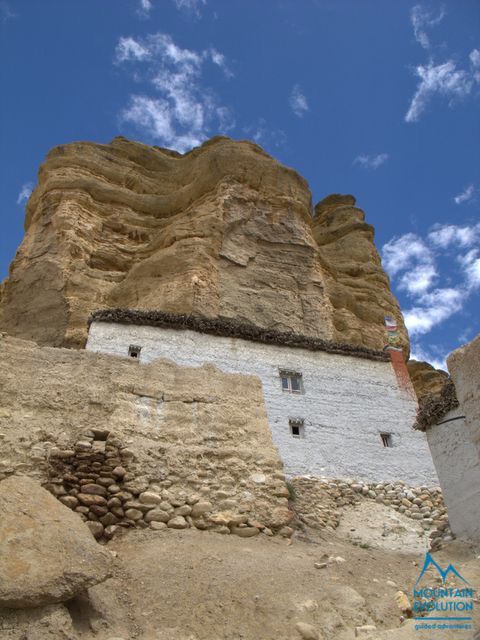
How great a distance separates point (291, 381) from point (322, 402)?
97 centimetres

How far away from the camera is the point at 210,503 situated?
416 inches

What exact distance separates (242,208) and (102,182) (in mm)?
7129

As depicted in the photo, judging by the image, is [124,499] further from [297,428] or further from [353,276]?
[353,276]

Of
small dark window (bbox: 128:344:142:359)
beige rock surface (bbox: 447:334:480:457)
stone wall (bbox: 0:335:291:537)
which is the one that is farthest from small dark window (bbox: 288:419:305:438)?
beige rock surface (bbox: 447:334:480:457)

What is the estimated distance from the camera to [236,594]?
7773mm

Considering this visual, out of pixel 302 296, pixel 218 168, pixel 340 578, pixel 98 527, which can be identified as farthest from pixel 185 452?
pixel 218 168

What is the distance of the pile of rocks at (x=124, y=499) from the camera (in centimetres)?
974

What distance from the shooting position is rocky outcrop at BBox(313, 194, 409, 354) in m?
24.5

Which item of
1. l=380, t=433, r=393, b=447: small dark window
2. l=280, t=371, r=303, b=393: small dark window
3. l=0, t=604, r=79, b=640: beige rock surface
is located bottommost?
l=0, t=604, r=79, b=640: beige rock surface

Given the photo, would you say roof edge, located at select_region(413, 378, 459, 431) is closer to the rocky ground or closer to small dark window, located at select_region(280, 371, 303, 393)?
the rocky ground

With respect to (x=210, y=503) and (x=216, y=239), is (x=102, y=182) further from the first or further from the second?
(x=210, y=503)

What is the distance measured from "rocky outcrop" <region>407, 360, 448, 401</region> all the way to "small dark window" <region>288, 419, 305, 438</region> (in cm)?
1280

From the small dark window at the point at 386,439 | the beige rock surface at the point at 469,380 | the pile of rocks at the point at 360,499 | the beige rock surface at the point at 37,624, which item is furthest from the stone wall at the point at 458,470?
the beige rock surface at the point at 37,624

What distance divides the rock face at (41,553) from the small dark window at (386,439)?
8.61 metres
